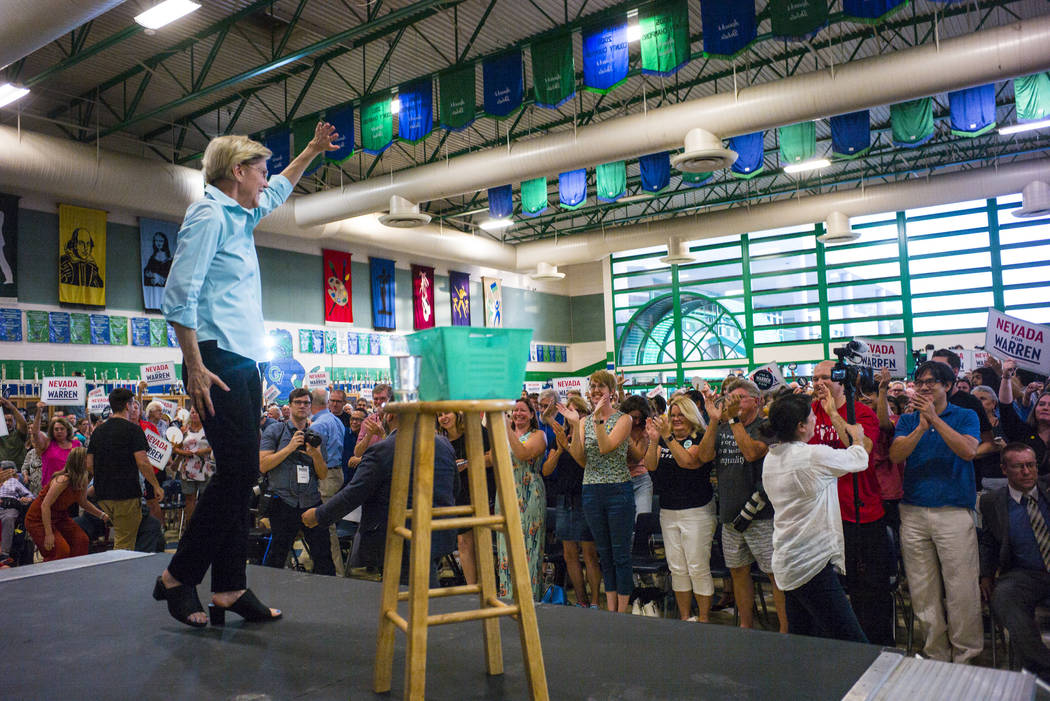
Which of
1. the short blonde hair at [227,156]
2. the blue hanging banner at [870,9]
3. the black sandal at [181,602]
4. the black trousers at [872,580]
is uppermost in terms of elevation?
the blue hanging banner at [870,9]

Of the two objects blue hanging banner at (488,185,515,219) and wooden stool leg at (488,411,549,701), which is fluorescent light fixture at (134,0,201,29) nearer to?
blue hanging banner at (488,185,515,219)

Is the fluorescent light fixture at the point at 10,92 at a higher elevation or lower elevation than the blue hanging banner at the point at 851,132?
higher

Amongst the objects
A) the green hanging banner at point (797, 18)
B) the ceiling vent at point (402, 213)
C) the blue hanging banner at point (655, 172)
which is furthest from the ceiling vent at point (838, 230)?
the ceiling vent at point (402, 213)

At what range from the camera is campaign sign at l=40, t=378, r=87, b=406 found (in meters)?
8.68

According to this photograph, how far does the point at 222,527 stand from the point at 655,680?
54.9 inches

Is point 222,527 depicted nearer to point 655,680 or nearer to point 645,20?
point 655,680

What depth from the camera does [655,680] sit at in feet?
6.01

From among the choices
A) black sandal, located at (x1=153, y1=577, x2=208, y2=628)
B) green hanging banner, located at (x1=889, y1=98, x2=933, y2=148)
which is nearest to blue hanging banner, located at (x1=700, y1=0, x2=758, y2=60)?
green hanging banner, located at (x1=889, y1=98, x2=933, y2=148)

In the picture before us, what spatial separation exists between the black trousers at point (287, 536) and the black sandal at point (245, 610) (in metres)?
2.86

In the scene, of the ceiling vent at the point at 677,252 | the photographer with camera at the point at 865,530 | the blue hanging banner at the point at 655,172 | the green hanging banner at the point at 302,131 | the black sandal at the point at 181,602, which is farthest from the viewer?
the ceiling vent at the point at 677,252

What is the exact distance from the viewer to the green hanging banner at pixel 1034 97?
912 cm

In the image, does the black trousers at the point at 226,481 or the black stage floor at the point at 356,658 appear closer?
the black stage floor at the point at 356,658

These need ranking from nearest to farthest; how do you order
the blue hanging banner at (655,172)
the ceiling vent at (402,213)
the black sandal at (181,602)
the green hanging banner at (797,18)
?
1. the black sandal at (181,602)
2. the green hanging banner at (797,18)
3. the ceiling vent at (402,213)
4. the blue hanging banner at (655,172)

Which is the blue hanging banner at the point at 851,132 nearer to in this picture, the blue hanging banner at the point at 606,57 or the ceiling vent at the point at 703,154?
the ceiling vent at the point at 703,154
